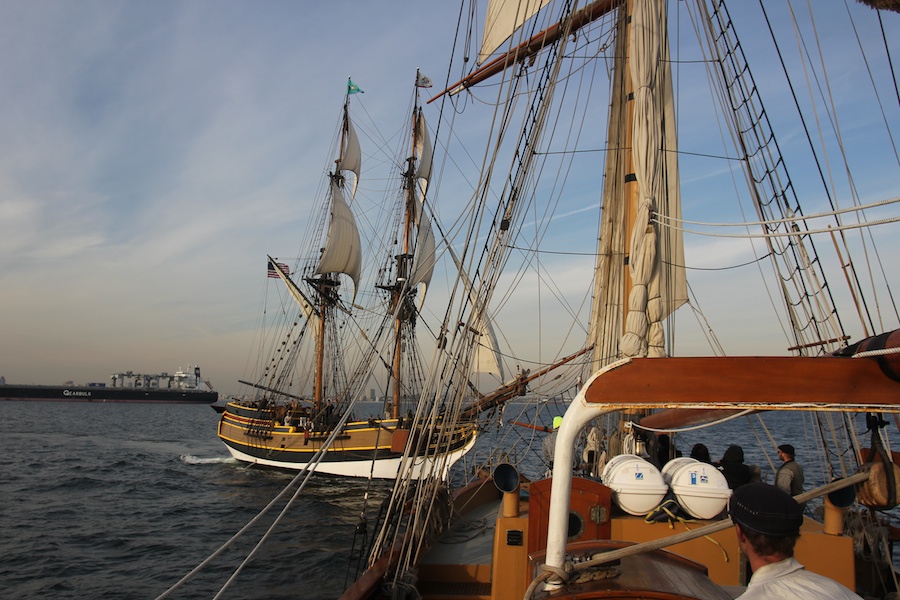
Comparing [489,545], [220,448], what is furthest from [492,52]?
[220,448]

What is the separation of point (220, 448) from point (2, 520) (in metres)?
26.3

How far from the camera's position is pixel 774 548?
2.17 meters

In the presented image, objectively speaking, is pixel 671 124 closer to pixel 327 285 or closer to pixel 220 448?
pixel 327 285

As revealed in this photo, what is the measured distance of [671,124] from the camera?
1020cm

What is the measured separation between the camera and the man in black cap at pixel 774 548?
81.4 inches

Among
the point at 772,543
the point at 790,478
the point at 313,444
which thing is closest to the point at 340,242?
the point at 313,444

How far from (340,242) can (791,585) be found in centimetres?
3958

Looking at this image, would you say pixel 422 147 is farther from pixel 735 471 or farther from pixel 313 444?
pixel 735 471

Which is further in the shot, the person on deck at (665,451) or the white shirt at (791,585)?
the person on deck at (665,451)

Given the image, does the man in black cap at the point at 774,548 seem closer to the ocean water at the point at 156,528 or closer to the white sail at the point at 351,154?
the ocean water at the point at 156,528

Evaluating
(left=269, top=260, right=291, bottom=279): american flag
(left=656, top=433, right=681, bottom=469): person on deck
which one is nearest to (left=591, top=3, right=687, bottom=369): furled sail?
(left=656, top=433, right=681, bottom=469): person on deck

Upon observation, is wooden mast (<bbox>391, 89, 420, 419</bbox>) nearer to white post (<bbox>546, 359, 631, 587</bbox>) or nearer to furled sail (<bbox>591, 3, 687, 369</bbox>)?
furled sail (<bbox>591, 3, 687, 369</bbox>)

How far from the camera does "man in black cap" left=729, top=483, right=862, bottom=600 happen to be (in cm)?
207

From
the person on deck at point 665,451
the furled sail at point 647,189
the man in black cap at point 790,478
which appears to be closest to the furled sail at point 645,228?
the furled sail at point 647,189
